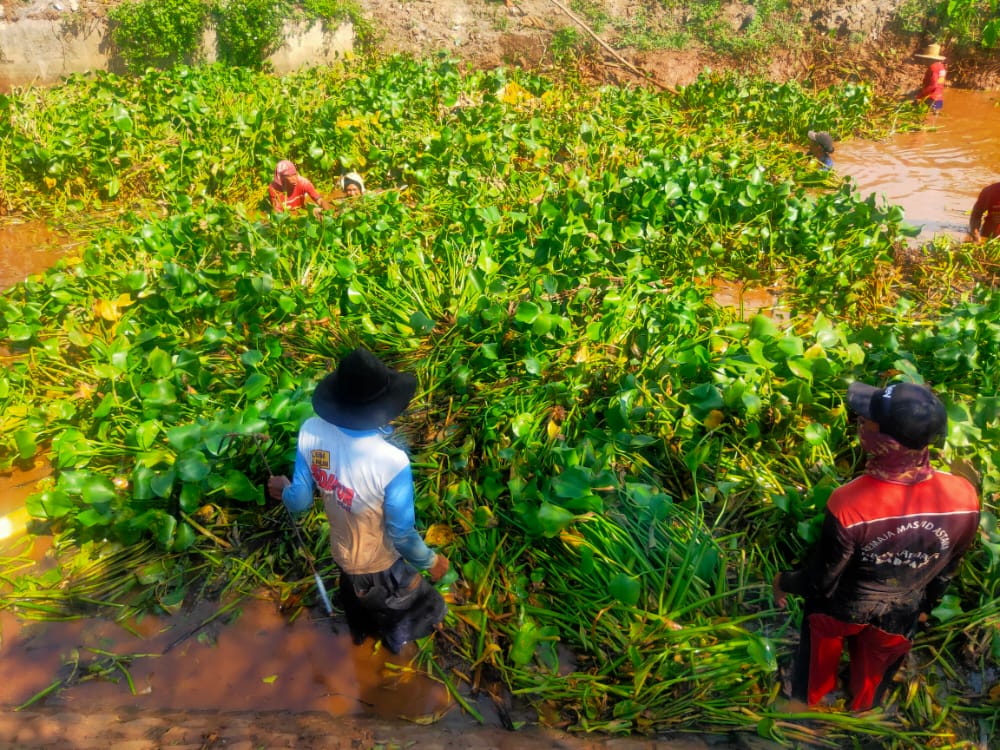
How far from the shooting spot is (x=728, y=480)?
308 centimetres

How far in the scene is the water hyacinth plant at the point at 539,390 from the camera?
2.58 m

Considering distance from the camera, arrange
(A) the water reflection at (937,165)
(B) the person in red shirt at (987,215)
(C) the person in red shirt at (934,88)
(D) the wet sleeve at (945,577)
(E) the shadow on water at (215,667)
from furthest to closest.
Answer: (C) the person in red shirt at (934,88) < (A) the water reflection at (937,165) < (B) the person in red shirt at (987,215) < (E) the shadow on water at (215,667) < (D) the wet sleeve at (945,577)

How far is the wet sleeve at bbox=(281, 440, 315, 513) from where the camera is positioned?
2170 mm

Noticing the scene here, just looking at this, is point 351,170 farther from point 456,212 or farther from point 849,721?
point 849,721

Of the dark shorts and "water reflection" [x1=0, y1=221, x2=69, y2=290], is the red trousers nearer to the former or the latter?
the dark shorts

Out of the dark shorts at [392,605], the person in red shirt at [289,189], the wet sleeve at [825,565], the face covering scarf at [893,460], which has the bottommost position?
the dark shorts at [392,605]

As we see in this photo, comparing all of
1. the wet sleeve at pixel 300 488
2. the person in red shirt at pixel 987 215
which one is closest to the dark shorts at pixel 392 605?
the wet sleeve at pixel 300 488

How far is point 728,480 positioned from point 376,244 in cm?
322

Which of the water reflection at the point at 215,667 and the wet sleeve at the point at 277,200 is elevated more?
the wet sleeve at the point at 277,200

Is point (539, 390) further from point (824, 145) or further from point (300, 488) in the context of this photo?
point (824, 145)

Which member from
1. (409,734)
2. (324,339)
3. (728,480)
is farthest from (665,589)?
(324,339)

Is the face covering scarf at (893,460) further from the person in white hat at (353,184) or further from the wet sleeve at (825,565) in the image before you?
the person in white hat at (353,184)

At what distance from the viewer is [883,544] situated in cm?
202

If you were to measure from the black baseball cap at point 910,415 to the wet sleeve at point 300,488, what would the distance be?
1.78 meters
